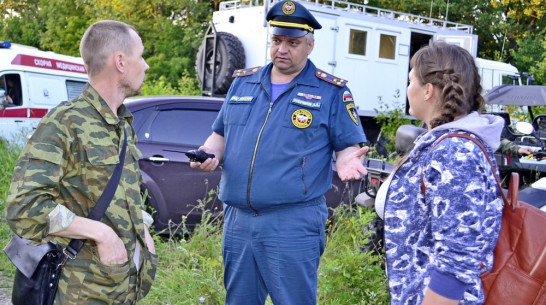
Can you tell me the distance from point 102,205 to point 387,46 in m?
11.0

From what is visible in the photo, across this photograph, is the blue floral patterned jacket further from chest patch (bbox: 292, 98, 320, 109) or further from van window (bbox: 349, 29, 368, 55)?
van window (bbox: 349, 29, 368, 55)

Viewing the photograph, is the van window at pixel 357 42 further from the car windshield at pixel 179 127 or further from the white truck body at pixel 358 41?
the car windshield at pixel 179 127

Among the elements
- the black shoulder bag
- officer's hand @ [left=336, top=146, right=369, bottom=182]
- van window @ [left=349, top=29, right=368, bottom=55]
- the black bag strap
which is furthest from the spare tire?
the black shoulder bag

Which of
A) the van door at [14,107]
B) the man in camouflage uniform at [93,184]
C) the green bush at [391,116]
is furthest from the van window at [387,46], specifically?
the man in camouflage uniform at [93,184]

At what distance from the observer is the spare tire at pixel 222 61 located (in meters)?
11.1

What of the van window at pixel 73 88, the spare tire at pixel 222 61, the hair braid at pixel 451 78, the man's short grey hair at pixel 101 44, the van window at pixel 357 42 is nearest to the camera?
the hair braid at pixel 451 78

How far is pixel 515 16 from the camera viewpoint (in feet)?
72.6

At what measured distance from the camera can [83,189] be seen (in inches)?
85.2

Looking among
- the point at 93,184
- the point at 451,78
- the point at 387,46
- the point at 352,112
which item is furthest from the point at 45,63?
the point at 451,78

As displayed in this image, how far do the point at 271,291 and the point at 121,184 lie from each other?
1.03m

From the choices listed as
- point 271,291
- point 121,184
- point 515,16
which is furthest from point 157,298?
point 515,16

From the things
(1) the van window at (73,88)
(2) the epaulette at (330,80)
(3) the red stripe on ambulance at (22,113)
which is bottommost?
(3) the red stripe on ambulance at (22,113)

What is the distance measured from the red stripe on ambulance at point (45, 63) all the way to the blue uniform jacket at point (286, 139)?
32.0 ft

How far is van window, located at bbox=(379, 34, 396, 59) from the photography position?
40.7 feet
